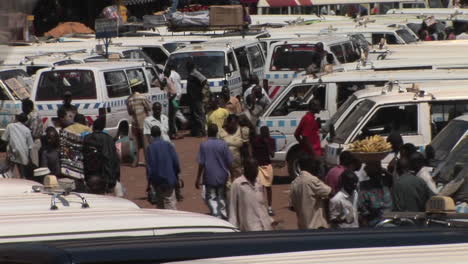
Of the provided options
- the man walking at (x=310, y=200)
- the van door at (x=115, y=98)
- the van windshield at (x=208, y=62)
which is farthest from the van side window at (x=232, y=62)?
the man walking at (x=310, y=200)

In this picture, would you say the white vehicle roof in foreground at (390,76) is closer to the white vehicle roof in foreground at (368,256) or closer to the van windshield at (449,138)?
the van windshield at (449,138)

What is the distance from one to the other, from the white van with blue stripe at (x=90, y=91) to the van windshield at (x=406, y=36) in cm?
868

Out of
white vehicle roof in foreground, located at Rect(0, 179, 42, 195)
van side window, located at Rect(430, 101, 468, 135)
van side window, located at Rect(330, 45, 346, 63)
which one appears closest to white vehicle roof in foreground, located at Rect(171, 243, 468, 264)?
white vehicle roof in foreground, located at Rect(0, 179, 42, 195)

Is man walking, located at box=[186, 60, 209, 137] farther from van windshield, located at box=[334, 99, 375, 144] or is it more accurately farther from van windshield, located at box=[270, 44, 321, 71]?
van windshield, located at box=[334, 99, 375, 144]

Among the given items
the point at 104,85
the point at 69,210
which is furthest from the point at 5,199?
the point at 104,85

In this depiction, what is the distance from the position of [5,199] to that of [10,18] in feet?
9.56

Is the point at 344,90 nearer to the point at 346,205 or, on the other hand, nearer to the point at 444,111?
the point at 444,111

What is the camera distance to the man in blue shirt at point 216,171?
12258mm

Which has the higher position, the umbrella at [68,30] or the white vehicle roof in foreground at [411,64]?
the white vehicle roof in foreground at [411,64]

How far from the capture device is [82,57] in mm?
23203

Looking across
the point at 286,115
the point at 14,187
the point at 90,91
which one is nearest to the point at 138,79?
the point at 90,91

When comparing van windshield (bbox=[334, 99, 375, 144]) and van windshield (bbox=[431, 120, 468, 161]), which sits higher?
van windshield (bbox=[431, 120, 468, 161])

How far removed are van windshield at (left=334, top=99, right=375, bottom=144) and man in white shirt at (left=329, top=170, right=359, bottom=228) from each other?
3084 mm

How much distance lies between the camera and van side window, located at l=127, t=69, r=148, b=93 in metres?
20.3
